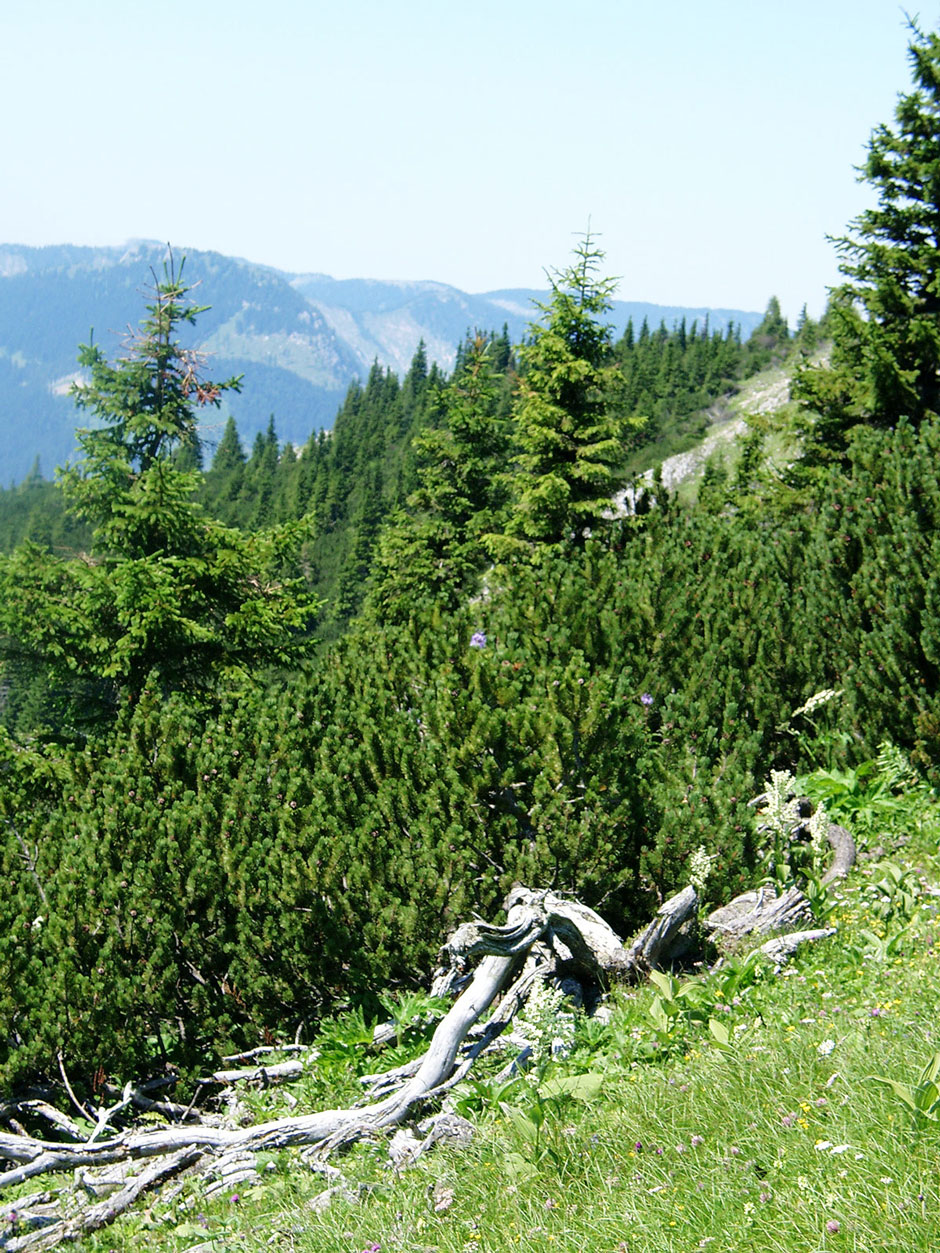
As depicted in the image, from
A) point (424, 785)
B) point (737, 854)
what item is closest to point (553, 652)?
point (424, 785)

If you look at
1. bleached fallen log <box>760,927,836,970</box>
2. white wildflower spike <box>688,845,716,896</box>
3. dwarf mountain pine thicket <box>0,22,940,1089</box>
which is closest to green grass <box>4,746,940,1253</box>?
bleached fallen log <box>760,927,836,970</box>

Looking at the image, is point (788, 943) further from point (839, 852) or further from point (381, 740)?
point (381, 740)

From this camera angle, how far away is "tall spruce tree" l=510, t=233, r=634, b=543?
2212cm

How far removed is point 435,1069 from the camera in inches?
190

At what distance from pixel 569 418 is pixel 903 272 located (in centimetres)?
820

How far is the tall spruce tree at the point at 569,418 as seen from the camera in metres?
22.1

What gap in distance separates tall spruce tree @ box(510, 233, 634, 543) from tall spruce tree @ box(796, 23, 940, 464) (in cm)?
608

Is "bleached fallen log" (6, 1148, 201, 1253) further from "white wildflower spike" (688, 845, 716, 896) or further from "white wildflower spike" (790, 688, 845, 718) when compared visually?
"white wildflower spike" (790, 688, 845, 718)

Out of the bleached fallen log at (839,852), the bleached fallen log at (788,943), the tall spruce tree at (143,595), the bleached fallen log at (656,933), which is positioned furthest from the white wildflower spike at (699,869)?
the tall spruce tree at (143,595)

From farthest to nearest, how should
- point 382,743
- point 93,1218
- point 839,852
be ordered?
point 382,743, point 839,852, point 93,1218

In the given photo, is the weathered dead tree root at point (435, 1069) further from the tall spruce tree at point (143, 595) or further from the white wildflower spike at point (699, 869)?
the tall spruce tree at point (143, 595)

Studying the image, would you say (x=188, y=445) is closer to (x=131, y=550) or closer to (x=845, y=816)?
(x=131, y=550)

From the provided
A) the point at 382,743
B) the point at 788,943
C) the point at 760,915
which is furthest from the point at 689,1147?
the point at 382,743

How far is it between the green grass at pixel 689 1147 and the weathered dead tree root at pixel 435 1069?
165mm
